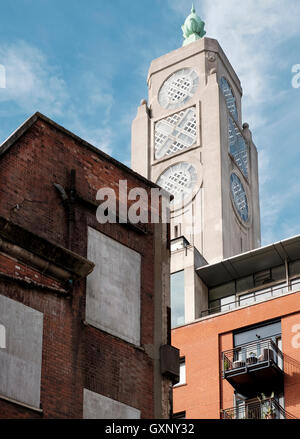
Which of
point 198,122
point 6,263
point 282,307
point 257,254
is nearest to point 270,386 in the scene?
point 282,307

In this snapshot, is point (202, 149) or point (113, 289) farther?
point (202, 149)

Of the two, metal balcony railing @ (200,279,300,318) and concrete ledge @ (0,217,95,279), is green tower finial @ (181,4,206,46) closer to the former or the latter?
metal balcony railing @ (200,279,300,318)

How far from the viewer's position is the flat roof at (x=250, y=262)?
54.5 metres

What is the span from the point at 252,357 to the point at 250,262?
8.35 meters

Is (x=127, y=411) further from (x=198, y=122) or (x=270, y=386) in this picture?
(x=198, y=122)

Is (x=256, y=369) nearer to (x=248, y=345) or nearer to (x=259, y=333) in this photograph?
(x=248, y=345)

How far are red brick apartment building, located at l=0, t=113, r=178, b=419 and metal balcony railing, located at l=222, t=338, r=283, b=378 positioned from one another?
20.6 metres

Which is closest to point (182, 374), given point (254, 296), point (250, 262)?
point (254, 296)

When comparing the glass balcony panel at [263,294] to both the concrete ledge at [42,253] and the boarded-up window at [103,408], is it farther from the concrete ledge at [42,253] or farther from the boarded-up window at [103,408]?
the concrete ledge at [42,253]

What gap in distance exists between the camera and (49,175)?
25.8 m

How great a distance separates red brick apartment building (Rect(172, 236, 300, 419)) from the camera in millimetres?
47812

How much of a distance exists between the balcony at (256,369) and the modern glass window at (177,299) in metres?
6.16

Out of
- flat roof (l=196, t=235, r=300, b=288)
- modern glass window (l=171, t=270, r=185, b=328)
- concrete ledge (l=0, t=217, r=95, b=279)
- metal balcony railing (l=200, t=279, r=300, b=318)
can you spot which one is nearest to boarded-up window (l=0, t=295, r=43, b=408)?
concrete ledge (l=0, t=217, r=95, b=279)

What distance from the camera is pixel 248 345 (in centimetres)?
4966
